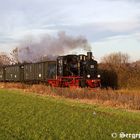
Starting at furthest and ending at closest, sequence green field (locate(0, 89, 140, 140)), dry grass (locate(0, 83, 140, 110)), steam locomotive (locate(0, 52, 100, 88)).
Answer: steam locomotive (locate(0, 52, 100, 88))
dry grass (locate(0, 83, 140, 110))
green field (locate(0, 89, 140, 140))

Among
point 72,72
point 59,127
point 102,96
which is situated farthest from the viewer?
point 72,72

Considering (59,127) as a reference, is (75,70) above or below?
above

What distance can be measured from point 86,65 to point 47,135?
2853 cm

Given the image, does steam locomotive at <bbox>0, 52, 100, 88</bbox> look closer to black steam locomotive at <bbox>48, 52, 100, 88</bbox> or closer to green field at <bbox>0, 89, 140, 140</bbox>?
black steam locomotive at <bbox>48, 52, 100, 88</bbox>

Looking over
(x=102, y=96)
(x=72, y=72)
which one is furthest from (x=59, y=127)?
(x=72, y=72)

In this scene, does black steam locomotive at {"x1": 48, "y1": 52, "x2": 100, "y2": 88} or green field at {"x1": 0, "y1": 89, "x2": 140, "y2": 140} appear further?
black steam locomotive at {"x1": 48, "y1": 52, "x2": 100, "y2": 88}

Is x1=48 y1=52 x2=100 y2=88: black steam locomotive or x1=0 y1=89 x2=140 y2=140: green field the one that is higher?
x1=48 y1=52 x2=100 y2=88: black steam locomotive

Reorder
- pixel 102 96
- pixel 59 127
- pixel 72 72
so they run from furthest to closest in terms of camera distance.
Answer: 1. pixel 72 72
2. pixel 102 96
3. pixel 59 127

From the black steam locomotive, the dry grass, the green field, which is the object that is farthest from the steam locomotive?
the green field

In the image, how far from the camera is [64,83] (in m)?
41.1

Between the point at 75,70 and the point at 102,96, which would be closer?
the point at 102,96

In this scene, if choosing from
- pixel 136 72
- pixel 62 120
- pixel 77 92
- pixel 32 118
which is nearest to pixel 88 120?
pixel 62 120

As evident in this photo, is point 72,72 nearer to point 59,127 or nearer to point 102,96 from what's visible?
point 102,96

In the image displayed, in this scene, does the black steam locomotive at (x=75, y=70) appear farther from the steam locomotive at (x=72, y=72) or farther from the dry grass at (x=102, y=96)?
the dry grass at (x=102, y=96)
